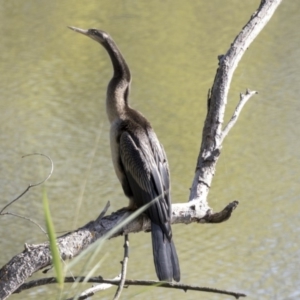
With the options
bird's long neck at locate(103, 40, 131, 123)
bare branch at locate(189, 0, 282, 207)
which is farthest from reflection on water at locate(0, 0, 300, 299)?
bare branch at locate(189, 0, 282, 207)

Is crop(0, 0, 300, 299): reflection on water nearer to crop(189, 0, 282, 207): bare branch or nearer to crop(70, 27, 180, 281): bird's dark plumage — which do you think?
crop(70, 27, 180, 281): bird's dark plumage

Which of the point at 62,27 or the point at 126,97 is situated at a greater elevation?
the point at 62,27

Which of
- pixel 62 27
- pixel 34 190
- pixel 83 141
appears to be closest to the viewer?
pixel 34 190

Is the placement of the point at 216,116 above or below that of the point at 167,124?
below

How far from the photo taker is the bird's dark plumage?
2340mm

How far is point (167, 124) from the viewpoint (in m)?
6.18

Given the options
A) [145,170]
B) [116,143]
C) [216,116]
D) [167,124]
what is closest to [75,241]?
[145,170]

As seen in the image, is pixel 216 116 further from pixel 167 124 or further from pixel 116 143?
pixel 167 124

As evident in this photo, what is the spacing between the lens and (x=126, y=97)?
9.16 feet

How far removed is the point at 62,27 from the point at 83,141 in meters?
2.83

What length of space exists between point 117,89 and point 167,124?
3.40m

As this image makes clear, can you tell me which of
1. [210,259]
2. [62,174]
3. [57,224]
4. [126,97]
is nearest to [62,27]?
[62,174]

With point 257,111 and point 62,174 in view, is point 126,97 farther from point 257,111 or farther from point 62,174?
point 257,111

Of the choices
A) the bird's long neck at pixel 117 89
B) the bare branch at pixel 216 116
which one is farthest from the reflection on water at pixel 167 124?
the bare branch at pixel 216 116
